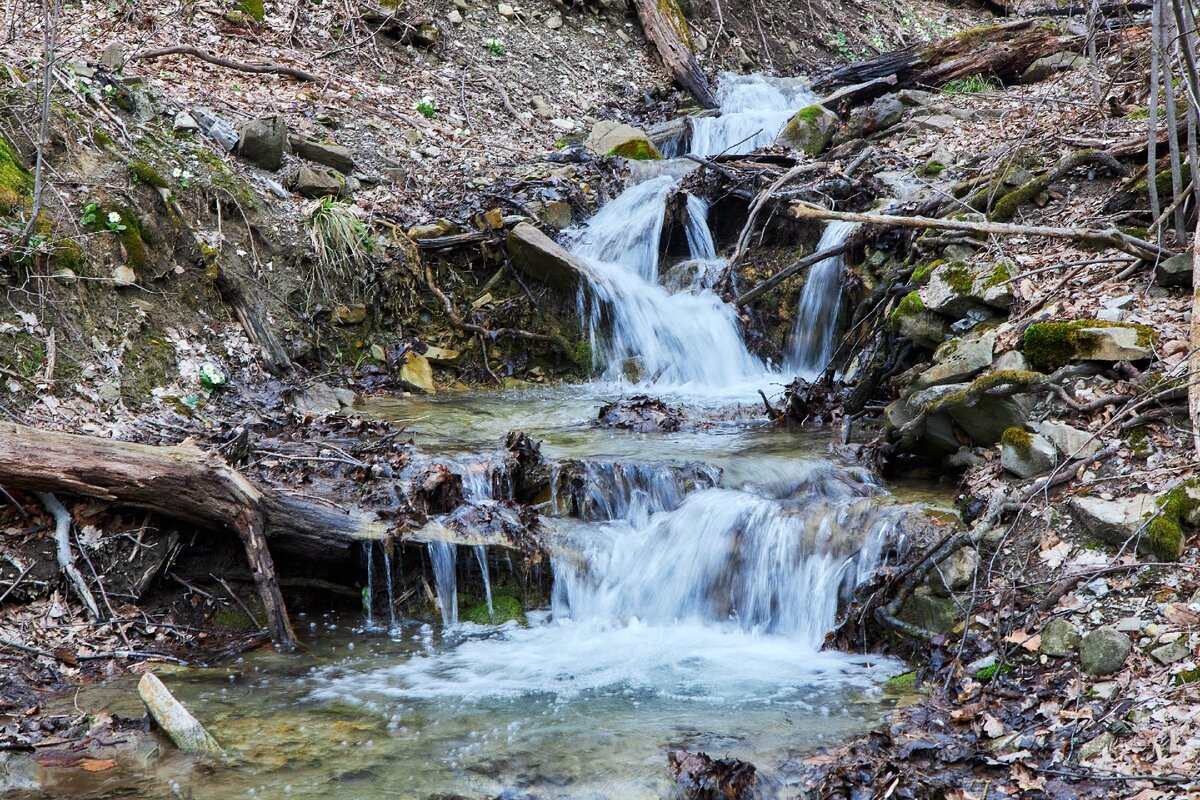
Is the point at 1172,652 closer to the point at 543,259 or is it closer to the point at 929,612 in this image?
the point at 929,612

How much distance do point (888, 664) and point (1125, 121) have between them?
5879mm

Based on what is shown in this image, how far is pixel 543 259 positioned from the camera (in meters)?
9.45

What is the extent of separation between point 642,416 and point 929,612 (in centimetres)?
375

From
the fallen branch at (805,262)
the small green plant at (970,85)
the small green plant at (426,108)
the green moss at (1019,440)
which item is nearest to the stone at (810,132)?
the small green plant at (970,85)

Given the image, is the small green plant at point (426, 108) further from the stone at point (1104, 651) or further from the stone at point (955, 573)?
the stone at point (1104, 651)

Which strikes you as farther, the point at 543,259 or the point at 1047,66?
the point at 1047,66

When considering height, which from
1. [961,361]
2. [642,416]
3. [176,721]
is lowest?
[176,721]

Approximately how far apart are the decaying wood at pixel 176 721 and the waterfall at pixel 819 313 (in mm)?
6908

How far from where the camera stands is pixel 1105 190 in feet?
23.1

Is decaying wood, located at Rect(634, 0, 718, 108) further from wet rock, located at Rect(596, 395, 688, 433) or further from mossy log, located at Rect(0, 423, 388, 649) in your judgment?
mossy log, located at Rect(0, 423, 388, 649)

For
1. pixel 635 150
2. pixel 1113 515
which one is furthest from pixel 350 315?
pixel 1113 515

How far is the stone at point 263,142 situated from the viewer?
9172 mm

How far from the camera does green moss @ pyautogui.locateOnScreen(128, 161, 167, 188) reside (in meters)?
7.51

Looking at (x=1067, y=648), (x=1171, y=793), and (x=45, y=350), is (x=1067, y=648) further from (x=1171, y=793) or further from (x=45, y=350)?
(x=45, y=350)
